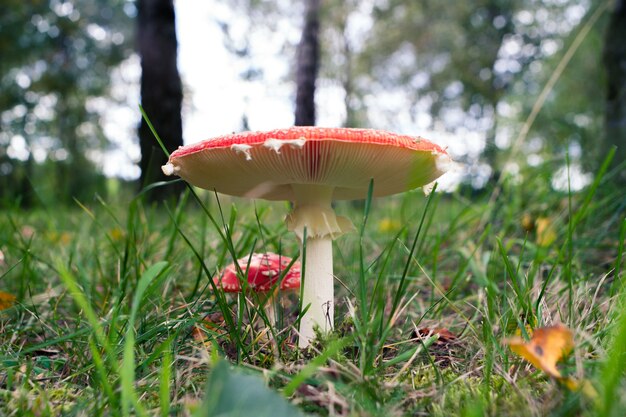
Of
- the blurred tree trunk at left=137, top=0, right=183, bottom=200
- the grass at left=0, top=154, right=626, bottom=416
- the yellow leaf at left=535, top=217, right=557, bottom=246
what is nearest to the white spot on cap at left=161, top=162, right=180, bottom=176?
the grass at left=0, top=154, right=626, bottom=416

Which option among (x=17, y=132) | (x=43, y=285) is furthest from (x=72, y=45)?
(x=43, y=285)

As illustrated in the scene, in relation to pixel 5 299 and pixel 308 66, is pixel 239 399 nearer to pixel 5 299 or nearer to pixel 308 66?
pixel 5 299

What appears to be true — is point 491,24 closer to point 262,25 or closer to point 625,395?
point 262,25

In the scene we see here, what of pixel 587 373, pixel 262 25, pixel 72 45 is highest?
pixel 262 25

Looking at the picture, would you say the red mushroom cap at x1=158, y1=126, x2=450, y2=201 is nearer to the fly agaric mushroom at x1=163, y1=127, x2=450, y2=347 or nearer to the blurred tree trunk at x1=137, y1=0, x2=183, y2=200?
the fly agaric mushroom at x1=163, y1=127, x2=450, y2=347

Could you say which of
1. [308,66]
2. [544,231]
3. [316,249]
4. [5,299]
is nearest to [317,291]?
[316,249]

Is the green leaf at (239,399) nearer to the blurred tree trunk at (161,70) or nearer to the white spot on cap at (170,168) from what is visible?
the white spot on cap at (170,168)
